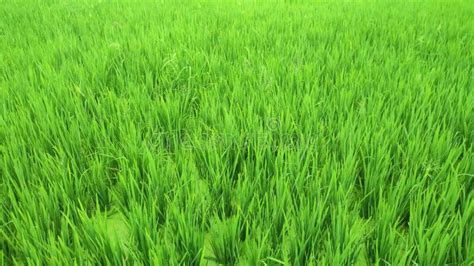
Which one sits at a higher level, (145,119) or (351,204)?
(145,119)

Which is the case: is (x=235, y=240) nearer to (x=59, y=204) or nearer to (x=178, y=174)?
(x=178, y=174)

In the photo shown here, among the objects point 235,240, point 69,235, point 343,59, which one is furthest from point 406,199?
point 343,59

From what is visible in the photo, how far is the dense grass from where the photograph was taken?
0.72 meters

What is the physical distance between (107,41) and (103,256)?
5.62 feet

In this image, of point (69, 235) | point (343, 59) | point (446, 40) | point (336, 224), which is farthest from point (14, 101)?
point (446, 40)

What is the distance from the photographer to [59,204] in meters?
0.86

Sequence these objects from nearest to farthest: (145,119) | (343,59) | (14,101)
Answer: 1. (145,119)
2. (14,101)
3. (343,59)

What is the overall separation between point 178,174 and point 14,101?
2.89ft

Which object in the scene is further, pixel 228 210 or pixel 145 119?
pixel 145 119

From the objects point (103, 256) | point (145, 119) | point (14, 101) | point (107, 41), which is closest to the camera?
point (103, 256)

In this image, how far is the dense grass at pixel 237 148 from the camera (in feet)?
2.35

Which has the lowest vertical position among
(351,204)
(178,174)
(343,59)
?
(351,204)

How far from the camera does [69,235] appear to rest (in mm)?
785

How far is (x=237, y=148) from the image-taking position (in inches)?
41.9
